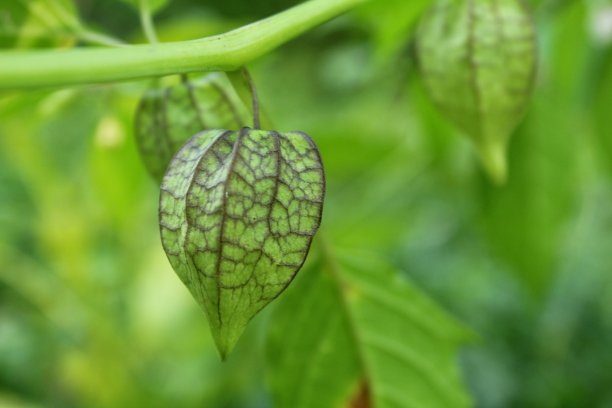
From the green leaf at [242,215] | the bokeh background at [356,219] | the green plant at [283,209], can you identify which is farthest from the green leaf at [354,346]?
the green leaf at [242,215]

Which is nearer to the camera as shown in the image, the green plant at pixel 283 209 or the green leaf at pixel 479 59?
the green plant at pixel 283 209

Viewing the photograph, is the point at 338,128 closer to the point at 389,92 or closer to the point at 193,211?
the point at 389,92

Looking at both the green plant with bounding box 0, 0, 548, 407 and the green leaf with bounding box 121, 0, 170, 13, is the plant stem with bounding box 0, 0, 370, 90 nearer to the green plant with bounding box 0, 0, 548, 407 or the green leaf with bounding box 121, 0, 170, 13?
the green plant with bounding box 0, 0, 548, 407

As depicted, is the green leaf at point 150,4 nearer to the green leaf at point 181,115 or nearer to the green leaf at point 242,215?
the green leaf at point 181,115

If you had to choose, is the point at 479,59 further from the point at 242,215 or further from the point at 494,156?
the point at 242,215

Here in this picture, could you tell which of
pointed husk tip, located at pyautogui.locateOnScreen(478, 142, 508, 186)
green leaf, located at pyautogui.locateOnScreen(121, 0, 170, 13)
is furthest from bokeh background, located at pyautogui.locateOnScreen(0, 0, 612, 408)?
pointed husk tip, located at pyautogui.locateOnScreen(478, 142, 508, 186)

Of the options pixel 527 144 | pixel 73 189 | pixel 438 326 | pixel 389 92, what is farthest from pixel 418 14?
pixel 73 189
